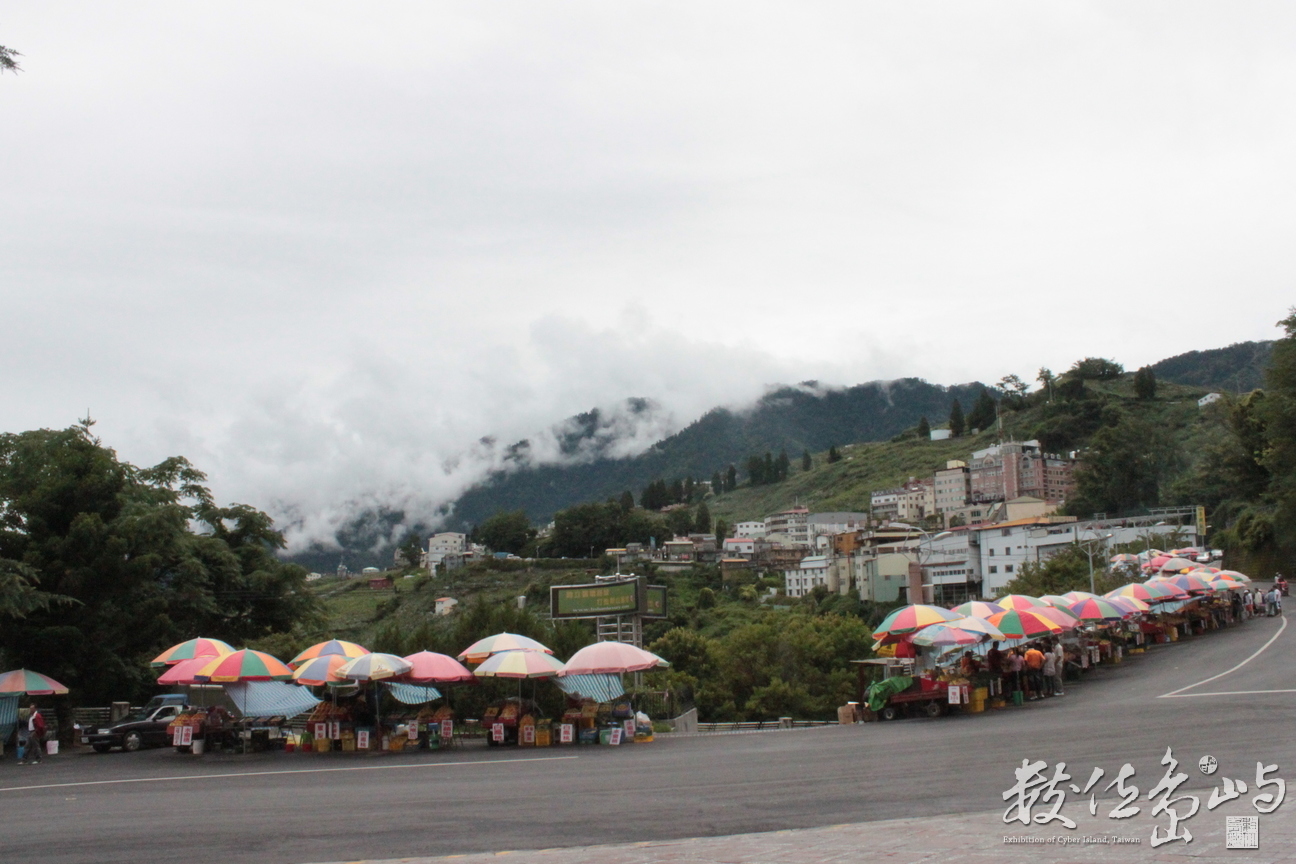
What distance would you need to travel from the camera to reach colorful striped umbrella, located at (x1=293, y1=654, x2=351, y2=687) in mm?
22781

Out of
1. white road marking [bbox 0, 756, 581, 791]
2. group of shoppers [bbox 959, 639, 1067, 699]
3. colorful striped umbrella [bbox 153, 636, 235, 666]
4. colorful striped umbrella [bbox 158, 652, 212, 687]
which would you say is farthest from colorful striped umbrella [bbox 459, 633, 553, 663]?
group of shoppers [bbox 959, 639, 1067, 699]

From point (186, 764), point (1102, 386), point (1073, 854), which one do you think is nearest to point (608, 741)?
point (186, 764)

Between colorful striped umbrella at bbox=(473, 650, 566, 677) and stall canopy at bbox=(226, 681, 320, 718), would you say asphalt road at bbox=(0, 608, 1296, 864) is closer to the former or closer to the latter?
stall canopy at bbox=(226, 681, 320, 718)

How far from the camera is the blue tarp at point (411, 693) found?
947 inches

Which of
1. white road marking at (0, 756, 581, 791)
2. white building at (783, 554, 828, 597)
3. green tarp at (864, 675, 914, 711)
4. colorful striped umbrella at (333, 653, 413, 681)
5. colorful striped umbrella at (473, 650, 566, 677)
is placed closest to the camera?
white road marking at (0, 756, 581, 791)

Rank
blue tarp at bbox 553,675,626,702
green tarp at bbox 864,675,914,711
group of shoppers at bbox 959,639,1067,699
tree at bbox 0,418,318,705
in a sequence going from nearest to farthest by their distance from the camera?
blue tarp at bbox 553,675,626,702 → green tarp at bbox 864,675,914,711 → group of shoppers at bbox 959,639,1067,699 → tree at bbox 0,418,318,705

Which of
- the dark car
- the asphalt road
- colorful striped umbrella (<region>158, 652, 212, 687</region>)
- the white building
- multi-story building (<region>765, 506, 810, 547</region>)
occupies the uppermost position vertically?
multi-story building (<region>765, 506, 810, 547</region>)

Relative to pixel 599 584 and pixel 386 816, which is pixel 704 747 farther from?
pixel 599 584

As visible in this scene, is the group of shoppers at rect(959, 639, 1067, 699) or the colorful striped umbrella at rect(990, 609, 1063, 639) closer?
the colorful striped umbrella at rect(990, 609, 1063, 639)

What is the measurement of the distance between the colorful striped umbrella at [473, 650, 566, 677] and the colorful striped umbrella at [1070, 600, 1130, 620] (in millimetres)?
14797

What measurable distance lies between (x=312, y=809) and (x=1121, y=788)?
9.57m

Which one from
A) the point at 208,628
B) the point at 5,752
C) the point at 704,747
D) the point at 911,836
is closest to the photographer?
the point at 911,836

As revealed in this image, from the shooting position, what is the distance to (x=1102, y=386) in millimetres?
192875

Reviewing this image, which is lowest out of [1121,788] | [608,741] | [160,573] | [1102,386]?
[608,741]
